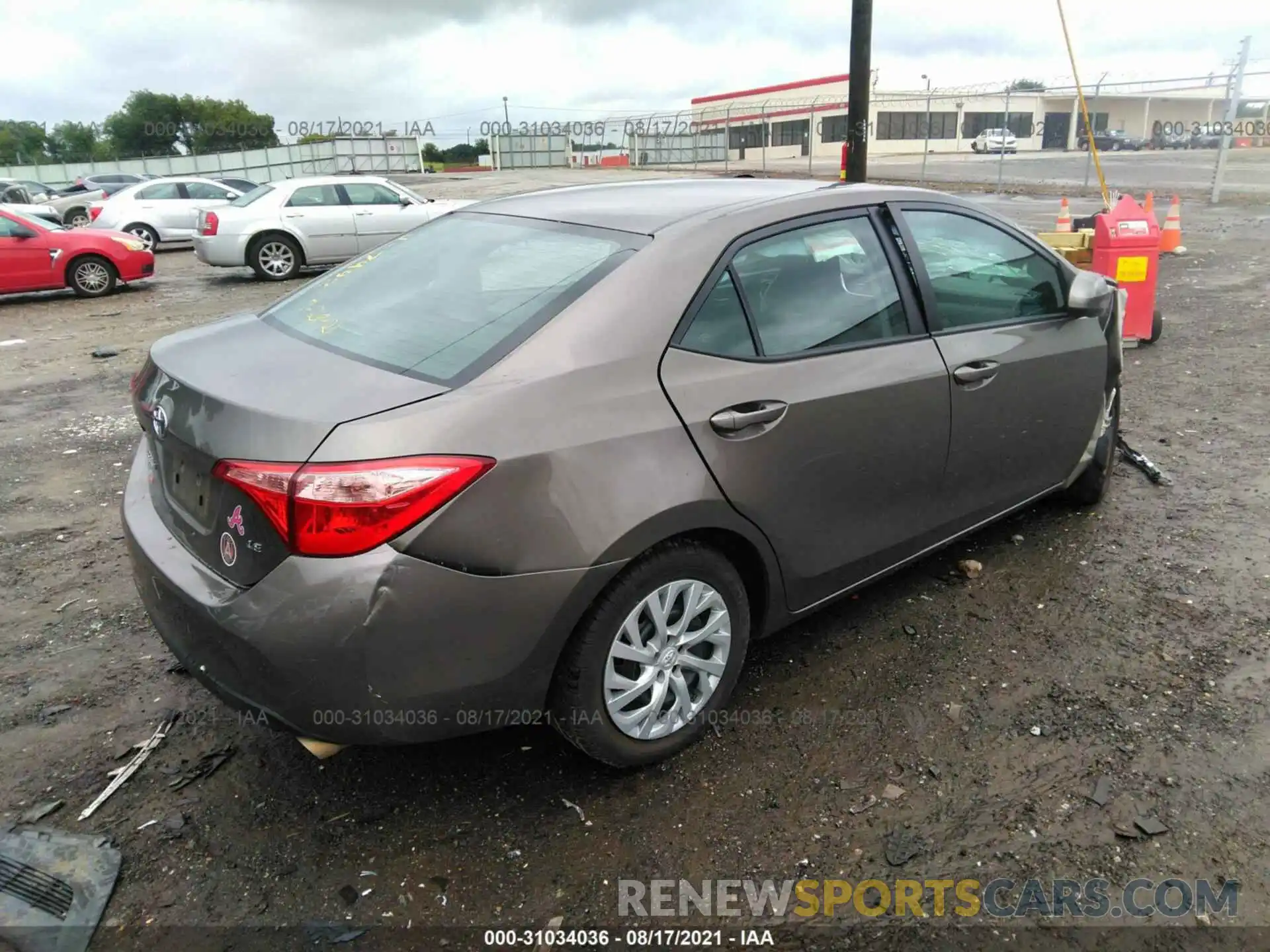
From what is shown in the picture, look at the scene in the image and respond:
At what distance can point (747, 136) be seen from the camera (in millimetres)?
58719

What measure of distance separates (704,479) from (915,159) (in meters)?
48.9

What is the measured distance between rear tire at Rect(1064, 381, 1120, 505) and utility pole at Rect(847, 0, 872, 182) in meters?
6.11

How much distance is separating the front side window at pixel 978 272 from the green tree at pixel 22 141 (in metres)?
89.4

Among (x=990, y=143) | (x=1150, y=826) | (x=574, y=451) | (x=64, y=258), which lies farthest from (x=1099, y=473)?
(x=990, y=143)

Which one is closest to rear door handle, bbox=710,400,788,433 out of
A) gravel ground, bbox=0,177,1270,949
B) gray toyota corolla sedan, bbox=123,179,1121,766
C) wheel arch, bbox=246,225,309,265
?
gray toyota corolla sedan, bbox=123,179,1121,766

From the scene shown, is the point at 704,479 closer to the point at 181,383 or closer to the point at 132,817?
the point at 181,383

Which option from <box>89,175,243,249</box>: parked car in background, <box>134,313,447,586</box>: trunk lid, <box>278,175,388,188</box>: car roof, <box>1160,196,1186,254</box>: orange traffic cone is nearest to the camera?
<box>134,313,447,586</box>: trunk lid

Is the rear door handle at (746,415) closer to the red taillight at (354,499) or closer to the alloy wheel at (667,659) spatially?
the alloy wheel at (667,659)

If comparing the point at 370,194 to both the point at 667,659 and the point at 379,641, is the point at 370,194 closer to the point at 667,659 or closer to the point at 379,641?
the point at 667,659

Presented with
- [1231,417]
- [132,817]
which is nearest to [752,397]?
[132,817]

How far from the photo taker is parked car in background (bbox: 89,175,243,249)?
17.7 m

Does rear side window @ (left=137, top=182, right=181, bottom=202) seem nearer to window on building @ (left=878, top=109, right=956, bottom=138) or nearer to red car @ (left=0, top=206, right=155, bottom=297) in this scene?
red car @ (left=0, top=206, right=155, bottom=297)

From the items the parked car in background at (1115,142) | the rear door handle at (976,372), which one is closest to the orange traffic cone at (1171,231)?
the rear door handle at (976,372)

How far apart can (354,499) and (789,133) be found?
60.7 metres
